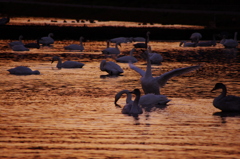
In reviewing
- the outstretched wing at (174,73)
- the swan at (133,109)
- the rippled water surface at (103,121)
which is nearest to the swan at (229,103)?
the rippled water surface at (103,121)

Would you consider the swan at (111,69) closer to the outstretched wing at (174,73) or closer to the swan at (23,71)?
the swan at (23,71)

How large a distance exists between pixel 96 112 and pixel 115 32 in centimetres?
3517

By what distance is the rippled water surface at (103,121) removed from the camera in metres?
10.2

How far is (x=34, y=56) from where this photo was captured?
97.5ft

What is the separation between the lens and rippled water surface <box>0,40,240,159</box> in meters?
10.2

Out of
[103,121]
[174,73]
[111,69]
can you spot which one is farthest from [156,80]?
[111,69]

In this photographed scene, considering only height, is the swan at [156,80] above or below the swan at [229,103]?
above

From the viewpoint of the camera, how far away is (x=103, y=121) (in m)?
12.8

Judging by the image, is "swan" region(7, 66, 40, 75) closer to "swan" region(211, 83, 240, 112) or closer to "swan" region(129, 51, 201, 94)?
"swan" region(129, 51, 201, 94)

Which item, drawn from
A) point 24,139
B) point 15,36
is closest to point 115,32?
point 15,36

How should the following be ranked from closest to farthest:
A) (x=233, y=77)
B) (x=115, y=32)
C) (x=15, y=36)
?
(x=233, y=77) → (x=15, y=36) → (x=115, y=32)

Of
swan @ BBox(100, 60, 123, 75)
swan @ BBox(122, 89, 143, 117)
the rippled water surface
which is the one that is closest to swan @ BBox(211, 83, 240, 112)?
the rippled water surface

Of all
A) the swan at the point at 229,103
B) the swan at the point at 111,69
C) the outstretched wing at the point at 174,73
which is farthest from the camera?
the swan at the point at 111,69

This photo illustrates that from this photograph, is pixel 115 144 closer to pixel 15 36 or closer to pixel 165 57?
pixel 165 57
